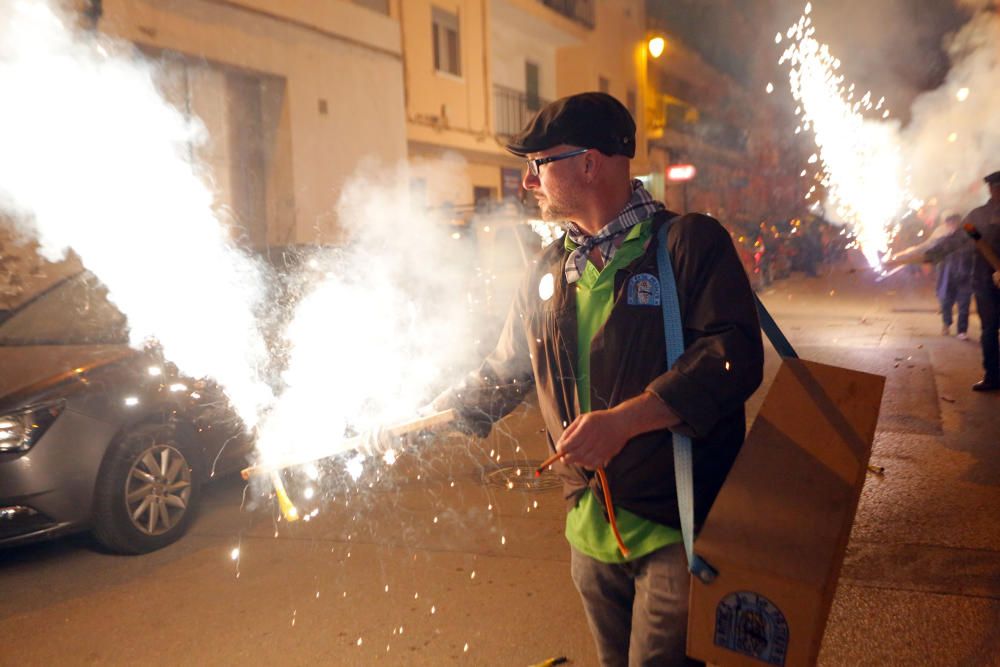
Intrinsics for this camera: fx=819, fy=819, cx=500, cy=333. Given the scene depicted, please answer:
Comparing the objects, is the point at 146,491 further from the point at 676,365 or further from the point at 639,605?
the point at 676,365

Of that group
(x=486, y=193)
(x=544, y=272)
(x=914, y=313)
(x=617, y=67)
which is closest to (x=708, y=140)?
(x=617, y=67)

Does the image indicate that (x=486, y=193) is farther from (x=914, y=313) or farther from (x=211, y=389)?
(x=211, y=389)

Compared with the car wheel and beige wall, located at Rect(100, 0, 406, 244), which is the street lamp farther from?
the car wheel

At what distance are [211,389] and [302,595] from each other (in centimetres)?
185

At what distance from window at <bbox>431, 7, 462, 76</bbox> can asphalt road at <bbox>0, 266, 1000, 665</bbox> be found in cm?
1400

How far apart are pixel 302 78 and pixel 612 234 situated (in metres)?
12.9

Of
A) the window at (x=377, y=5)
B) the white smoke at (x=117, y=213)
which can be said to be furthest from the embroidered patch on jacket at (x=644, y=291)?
the window at (x=377, y=5)

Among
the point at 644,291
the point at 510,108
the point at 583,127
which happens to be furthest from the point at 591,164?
the point at 510,108

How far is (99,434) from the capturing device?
4934mm

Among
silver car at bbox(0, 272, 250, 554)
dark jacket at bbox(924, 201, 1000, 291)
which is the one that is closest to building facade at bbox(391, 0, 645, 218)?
dark jacket at bbox(924, 201, 1000, 291)

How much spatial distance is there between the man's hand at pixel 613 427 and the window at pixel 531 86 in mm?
23137

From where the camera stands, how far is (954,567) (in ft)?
14.2

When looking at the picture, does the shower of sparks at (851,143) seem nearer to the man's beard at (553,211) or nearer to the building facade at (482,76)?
the building facade at (482,76)

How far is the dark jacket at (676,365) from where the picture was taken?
191 cm
